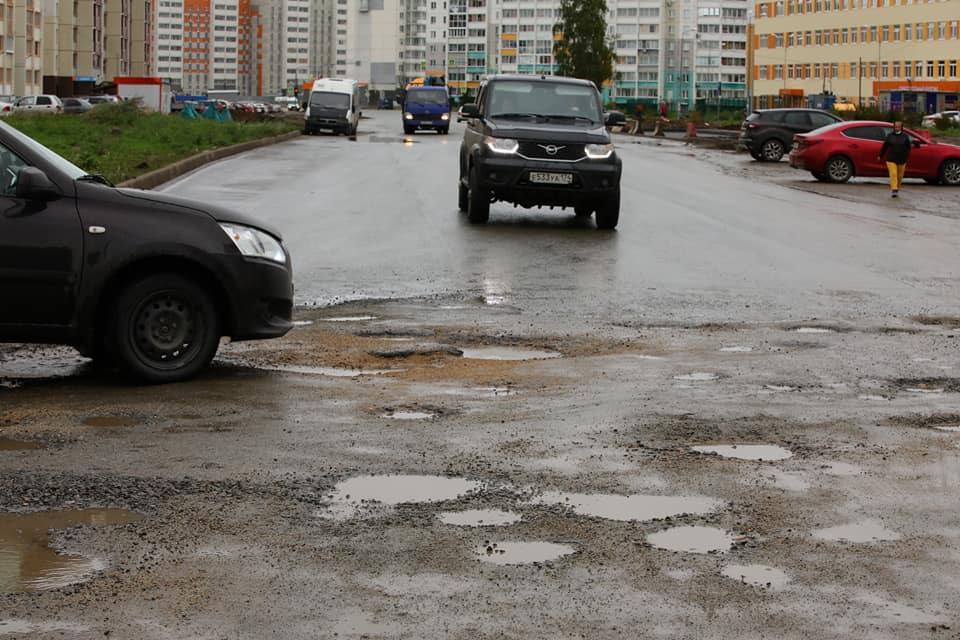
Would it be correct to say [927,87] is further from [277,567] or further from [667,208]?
[277,567]

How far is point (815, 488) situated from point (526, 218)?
15.9 m

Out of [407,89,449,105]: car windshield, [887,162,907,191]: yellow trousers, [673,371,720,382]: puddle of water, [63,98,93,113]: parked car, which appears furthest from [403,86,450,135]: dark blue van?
[673,371,720,382]: puddle of water

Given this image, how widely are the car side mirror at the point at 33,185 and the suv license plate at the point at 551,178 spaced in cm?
1216

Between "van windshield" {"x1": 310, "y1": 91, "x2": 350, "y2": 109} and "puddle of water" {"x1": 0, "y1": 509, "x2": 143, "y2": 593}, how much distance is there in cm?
5797

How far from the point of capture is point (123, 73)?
165 metres

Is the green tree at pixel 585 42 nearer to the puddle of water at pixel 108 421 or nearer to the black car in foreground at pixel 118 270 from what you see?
the black car in foreground at pixel 118 270

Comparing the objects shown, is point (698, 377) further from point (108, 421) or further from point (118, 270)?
point (108, 421)

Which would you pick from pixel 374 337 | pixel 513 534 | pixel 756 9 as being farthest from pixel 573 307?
pixel 756 9

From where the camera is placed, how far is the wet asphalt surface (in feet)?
15.5

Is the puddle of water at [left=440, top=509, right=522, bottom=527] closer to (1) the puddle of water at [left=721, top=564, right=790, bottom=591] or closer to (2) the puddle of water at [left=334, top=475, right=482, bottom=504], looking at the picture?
(2) the puddle of water at [left=334, top=475, right=482, bottom=504]

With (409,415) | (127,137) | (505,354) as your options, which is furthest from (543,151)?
(127,137)

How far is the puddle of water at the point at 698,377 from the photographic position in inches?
360

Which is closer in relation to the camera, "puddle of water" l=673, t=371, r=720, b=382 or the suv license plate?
"puddle of water" l=673, t=371, r=720, b=382

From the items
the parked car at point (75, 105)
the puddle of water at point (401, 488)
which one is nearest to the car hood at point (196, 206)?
the puddle of water at point (401, 488)
